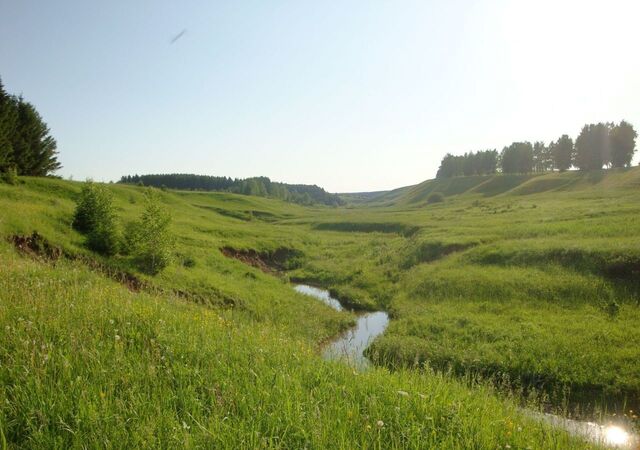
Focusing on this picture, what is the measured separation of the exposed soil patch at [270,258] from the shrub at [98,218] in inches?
505

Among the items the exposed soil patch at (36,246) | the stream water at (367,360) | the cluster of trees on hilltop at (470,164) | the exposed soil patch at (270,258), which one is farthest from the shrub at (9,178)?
the cluster of trees on hilltop at (470,164)

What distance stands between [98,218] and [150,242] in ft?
11.8

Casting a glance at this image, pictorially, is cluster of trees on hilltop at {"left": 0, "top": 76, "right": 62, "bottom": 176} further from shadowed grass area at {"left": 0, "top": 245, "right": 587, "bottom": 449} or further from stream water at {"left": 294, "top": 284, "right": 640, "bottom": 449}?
shadowed grass area at {"left": 0, "top": 245, "right": 587, "bottom": 449}

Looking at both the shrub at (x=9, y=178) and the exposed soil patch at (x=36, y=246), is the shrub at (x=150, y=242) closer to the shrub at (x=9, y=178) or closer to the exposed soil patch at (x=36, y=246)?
the exposed soil patch at (x=36, y=246)

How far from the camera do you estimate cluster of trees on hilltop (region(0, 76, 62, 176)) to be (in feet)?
127

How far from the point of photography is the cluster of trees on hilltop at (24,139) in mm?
38844

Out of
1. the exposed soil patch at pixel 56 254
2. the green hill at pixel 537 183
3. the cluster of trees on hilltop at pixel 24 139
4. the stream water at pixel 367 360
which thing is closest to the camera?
the stream water at pixel 367 360

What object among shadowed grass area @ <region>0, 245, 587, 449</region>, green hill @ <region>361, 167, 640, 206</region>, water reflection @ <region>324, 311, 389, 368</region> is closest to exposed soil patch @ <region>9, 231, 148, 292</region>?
water reflection @ <region>324, 311, 389, 368</region>

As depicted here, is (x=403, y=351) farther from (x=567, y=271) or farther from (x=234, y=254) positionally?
(x=234, y=254)

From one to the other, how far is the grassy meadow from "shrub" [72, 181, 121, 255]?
100cm

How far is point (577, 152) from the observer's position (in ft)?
323

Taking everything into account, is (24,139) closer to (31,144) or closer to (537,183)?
(31,144)

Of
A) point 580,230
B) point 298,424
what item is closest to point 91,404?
point 298,424

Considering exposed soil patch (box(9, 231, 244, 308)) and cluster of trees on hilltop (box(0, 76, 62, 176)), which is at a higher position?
cluster of trees on hilltop (box(0, 76, 62, 176))
